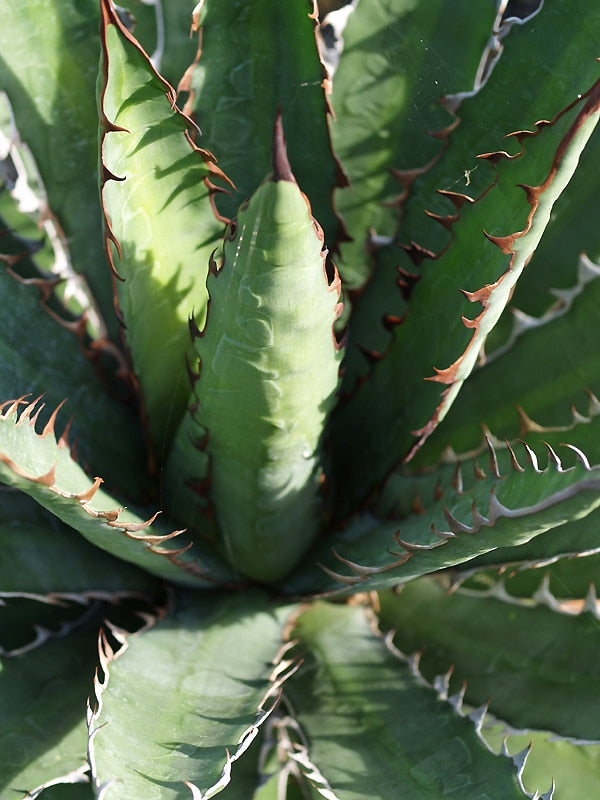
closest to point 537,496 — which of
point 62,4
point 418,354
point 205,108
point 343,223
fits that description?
point 418,354

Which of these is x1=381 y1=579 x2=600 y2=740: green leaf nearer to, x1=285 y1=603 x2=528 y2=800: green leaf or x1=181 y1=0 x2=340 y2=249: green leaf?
x1=285 y1=603 x2=528 y2=800: green leaf

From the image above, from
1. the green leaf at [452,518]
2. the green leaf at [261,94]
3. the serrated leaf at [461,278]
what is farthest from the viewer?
the green leaf at [261,94]

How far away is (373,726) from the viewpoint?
0.81 m

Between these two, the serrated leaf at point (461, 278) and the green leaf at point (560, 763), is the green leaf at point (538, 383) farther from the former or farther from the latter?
the green leaf at point (560, 763)

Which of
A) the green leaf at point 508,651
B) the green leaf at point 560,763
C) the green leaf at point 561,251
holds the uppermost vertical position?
the green leaf at point 561,251

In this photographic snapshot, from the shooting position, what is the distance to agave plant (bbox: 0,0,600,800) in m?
0.69

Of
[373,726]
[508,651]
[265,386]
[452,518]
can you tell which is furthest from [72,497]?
[508,651]

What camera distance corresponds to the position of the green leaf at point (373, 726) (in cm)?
73

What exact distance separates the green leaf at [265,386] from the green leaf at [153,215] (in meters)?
0.07

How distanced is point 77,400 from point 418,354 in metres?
0.34

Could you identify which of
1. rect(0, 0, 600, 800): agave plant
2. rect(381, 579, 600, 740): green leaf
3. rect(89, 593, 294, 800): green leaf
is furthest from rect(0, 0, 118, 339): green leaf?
rect(381, 579, 600, 740): green leaf

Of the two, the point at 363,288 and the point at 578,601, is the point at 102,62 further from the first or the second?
the point at 578,601

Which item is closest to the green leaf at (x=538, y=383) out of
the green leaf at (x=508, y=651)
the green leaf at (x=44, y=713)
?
the green leaf at (x=508, y=651)

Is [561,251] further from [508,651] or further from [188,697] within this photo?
[188,697]
